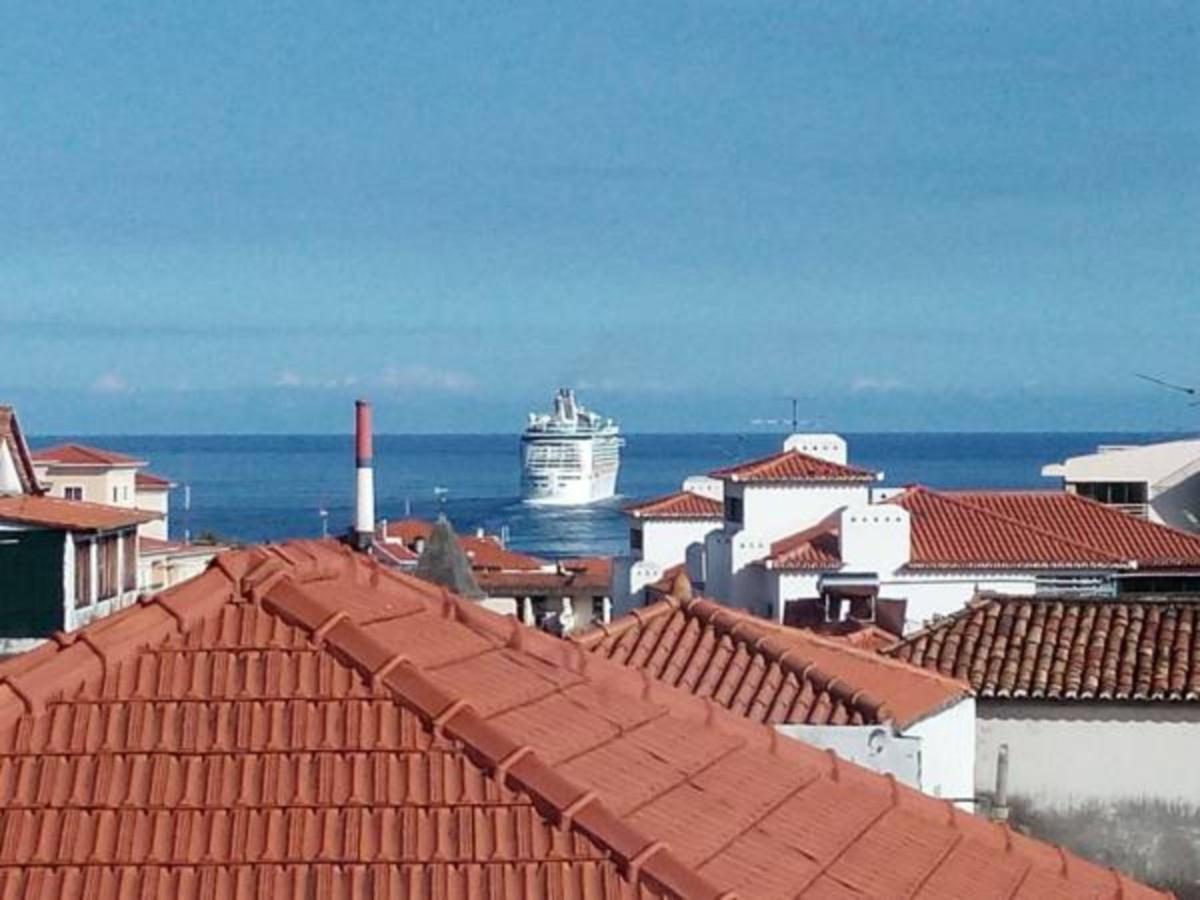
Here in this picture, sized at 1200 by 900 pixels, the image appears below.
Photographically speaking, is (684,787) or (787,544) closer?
(684,787)

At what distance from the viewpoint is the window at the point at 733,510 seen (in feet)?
122

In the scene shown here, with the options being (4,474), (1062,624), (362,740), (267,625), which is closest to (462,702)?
(362,740)

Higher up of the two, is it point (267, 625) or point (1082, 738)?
point (267, 625)

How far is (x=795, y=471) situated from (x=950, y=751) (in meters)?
24.4

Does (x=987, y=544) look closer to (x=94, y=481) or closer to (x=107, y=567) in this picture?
(x=107, y=567)

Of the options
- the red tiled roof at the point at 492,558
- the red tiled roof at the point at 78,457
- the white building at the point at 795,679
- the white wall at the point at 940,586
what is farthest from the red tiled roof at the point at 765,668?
the red tiled roof at the point at 492,558

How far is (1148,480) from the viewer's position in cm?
4262

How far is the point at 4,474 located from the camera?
23016 millimetres

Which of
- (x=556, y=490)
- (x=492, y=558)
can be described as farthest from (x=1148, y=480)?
(x=556, y=490)

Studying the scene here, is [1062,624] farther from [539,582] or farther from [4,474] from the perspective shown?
[539,582]

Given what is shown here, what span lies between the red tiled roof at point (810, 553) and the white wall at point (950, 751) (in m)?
17.9

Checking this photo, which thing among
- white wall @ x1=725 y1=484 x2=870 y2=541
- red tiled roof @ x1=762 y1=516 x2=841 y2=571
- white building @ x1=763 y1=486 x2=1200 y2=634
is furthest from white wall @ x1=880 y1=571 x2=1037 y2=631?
white wall @ x1=725 y1=484 x2=870 y2=541

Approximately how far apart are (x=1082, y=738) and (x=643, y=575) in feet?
61.4

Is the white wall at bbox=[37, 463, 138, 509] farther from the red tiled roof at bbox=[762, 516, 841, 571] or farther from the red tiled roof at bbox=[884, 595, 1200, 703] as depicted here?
the red tiled roof at bbox=[884, 595, 1200, 703]
